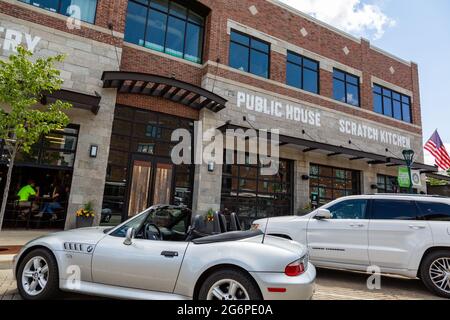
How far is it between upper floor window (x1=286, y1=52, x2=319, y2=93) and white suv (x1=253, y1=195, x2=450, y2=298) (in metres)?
10.8

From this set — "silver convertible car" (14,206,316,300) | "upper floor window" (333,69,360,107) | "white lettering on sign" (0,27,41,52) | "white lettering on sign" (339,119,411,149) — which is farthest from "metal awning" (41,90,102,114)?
"upper floor window" (333,69,360,107)

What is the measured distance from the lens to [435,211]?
579cm

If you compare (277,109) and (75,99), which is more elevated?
(277,109)

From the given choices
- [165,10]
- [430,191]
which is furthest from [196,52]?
[430,191]

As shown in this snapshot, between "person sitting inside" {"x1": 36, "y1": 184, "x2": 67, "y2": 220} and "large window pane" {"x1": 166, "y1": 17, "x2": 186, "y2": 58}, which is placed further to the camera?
"large window pane" {"x1": 166, "y1": 17, "x2": 186, "y2": 58}

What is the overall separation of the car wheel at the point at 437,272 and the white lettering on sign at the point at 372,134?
1233 centimetres

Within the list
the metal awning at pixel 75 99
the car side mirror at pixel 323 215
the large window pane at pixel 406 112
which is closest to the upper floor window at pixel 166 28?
the metal awning at pixel 75 99

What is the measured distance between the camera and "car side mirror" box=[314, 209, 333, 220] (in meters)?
6.31

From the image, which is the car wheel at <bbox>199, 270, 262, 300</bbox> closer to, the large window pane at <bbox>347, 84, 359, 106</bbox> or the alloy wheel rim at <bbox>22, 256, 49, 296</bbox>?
the alloy wheel rim at <bbox>22, 256, 49, 296</bbox>

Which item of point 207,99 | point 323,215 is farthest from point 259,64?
point 323,215

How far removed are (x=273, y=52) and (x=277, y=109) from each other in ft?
10.3

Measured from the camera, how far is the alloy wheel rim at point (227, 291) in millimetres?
3293

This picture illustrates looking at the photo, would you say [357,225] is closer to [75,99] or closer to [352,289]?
[352,289]
